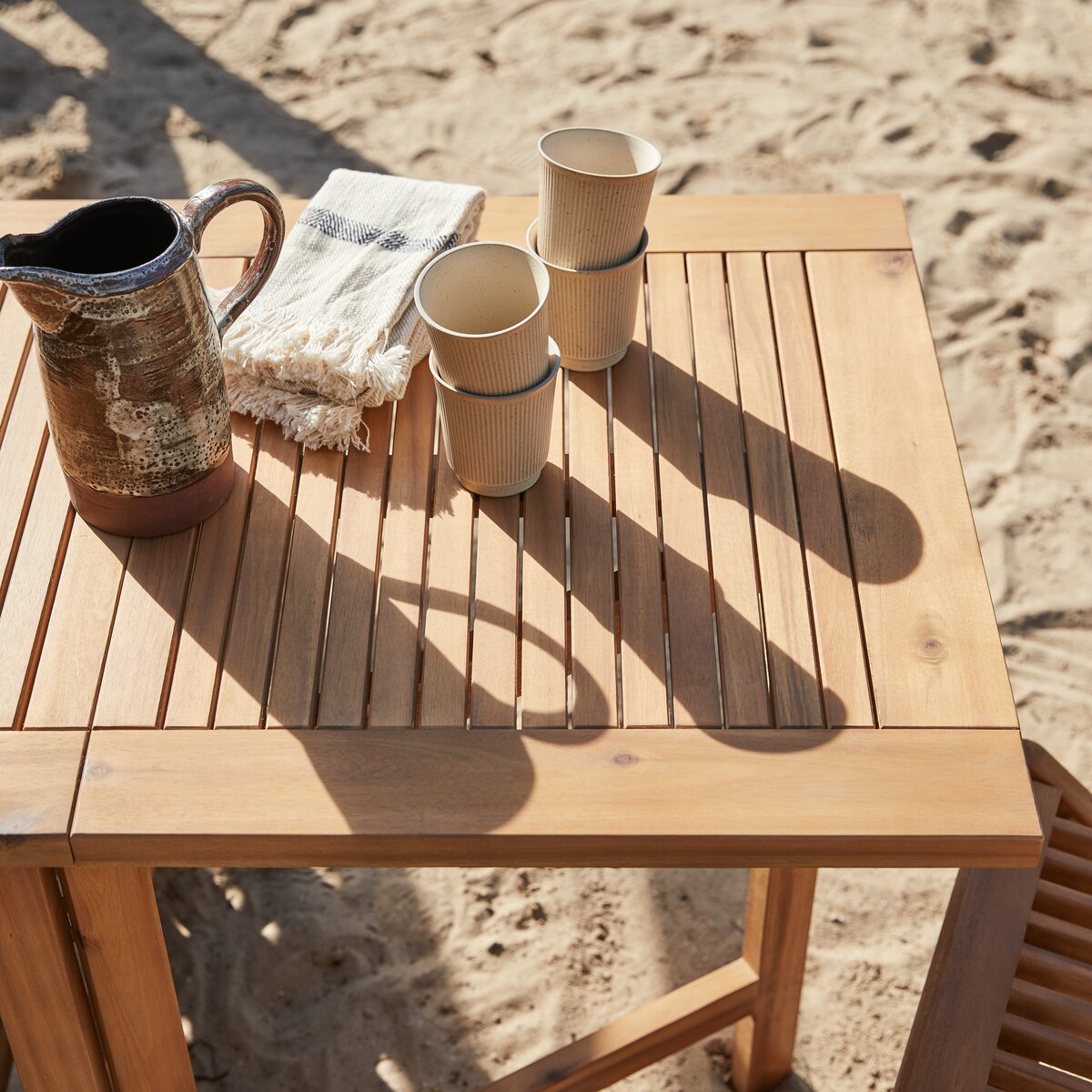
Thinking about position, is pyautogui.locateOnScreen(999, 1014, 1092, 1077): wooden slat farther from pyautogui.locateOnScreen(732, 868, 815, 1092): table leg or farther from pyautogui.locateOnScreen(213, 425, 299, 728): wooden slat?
pyautogui.locateOnScreen(213, 425, 299, 728): wooden slat

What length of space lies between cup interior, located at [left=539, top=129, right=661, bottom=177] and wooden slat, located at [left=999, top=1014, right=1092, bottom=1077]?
80cm

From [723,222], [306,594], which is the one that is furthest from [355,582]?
[723,222]

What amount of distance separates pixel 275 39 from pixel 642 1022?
99.1 inches

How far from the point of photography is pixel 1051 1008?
1081 millimetres

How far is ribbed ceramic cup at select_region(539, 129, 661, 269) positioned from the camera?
108cm

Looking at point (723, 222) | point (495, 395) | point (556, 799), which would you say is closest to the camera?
point (556, 799)

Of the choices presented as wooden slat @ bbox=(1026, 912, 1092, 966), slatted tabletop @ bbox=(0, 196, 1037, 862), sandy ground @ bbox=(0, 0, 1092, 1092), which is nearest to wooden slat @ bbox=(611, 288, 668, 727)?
slatted tabletop @ bbox=(0, 196, 1037, 862)

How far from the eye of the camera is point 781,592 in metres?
1.04

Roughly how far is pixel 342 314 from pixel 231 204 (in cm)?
24

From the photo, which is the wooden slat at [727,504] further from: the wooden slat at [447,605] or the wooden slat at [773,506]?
the wooden slat at [447,605]

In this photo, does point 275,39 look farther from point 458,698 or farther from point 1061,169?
point 458,698

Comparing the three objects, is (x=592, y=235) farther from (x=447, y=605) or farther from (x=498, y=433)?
(x=447, y=605)

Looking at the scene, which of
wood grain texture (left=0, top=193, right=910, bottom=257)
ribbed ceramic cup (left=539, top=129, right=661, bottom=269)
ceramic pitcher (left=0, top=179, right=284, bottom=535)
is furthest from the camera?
wood grain texture (left=0, top=193, right=910, bottom=257)

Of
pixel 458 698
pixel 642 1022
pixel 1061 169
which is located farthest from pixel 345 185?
pixel 1061 169
